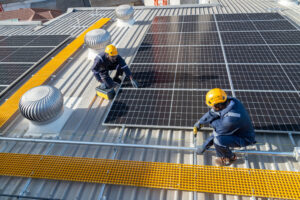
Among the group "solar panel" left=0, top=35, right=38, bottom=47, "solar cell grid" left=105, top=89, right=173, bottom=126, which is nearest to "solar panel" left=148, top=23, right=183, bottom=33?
"solar cell grid" left=105, top=89, right=173, bottom=126

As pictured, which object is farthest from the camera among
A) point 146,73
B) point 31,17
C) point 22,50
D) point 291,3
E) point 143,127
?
point 31,17

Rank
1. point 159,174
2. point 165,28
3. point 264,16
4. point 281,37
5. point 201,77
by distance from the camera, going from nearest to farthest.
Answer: point 159,174 → point 201,77 → point 281,37 → point 165,28 → point 264,16

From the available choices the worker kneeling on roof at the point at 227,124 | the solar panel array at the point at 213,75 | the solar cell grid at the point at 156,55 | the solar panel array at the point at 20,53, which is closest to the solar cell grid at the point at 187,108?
the solar panel array at the point at 213,75

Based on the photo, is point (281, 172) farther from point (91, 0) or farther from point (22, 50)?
point (91, 0)

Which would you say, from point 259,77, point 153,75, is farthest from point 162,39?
point 259,77

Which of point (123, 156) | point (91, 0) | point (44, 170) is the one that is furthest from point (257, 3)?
point (91, 0)

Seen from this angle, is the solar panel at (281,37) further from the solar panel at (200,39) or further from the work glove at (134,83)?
the work glove at (134,83)

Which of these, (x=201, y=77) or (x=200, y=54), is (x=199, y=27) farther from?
(x=201, y=77)
